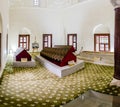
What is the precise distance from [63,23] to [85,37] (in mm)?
2961

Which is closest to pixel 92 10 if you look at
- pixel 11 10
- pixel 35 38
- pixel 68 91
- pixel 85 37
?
pixel 85 37

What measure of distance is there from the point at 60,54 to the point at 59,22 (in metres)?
7.87

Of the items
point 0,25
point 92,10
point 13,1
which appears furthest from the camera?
point 13,1

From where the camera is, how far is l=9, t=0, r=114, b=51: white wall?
12.8 metres

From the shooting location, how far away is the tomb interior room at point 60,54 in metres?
4.39

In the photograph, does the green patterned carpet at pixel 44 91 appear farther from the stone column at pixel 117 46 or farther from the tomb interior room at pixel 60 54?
the stone column at pixel 117 46

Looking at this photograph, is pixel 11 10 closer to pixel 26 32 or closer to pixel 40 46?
pixel 26 32

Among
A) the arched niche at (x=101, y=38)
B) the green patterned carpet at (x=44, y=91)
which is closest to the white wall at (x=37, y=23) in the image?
the arched niche at (x=101, y=38)

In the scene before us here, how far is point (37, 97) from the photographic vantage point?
419cm

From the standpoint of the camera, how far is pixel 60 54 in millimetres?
8258

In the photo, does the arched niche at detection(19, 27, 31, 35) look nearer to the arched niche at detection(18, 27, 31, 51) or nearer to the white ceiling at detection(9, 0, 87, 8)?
the arched niche at detection(18, 27, 31, 51)

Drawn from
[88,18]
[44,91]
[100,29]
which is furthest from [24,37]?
[44,91]

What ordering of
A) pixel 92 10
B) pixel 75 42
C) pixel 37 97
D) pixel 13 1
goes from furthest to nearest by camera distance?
pixel 13 1 < pixel 75 42 < pixel 92 10 < pixel 37 97

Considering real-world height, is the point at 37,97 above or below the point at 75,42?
below
